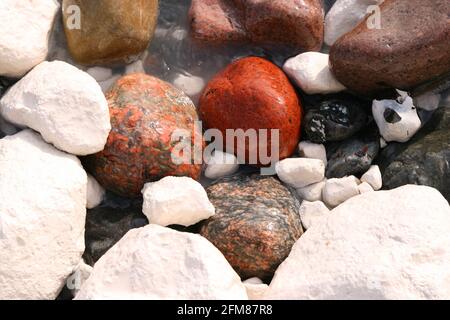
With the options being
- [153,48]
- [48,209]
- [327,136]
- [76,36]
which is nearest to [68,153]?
[48,209]

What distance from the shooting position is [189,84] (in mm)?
3424

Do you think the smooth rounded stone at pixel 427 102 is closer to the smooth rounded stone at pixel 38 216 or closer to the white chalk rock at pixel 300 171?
the white chalk rock at pixel 300 171

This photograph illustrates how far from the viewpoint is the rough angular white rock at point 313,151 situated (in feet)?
10.6

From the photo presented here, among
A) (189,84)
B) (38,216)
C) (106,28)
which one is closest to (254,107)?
(189,84)

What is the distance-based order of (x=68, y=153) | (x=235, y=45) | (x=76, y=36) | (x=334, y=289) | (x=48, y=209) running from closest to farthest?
(x=334, y=289), (x=48, y=209), (x=68, y=153), (x=76, y=36), (x=235, y=45)

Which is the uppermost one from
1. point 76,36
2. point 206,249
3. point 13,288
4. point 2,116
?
point 76,36

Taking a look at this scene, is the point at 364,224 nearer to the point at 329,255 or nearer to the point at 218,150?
the point at 329,255

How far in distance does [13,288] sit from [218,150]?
128 cm

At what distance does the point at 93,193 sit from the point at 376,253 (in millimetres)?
1465

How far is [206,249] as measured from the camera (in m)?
2.61

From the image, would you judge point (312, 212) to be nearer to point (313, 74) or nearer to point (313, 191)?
point (313, 191)

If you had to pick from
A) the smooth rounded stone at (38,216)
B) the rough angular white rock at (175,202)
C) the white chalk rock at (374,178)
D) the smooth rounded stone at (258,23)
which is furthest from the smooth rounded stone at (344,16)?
the smooth rounded stone at (38,216)

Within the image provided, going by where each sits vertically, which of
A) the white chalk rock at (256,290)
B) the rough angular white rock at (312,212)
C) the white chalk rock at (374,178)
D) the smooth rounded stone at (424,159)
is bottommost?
the white chalk rock at (256,290)

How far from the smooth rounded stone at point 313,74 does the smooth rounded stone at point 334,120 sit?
8 cm
